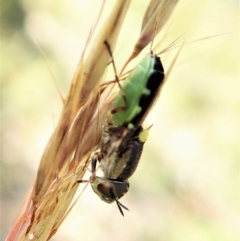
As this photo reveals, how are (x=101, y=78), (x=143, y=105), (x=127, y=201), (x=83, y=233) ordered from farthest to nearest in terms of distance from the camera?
(x=127, y=201), (x=83, y=233), (x=143, y=105), (x=101, y=78)

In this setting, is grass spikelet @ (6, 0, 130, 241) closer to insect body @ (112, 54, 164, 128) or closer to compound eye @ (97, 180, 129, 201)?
insect body @ (112, 54, 164, 128)

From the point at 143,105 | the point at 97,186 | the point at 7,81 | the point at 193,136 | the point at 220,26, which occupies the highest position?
the point at 143,105

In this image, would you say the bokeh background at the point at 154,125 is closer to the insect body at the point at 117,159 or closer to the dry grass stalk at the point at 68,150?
the insect body at the point at 117,159

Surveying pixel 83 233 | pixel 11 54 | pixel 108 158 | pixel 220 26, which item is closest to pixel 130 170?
pixel 108 158

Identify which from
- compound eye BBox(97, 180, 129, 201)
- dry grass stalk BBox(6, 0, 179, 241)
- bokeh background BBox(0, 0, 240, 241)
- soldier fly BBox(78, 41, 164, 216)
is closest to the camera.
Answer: dry grass stalk BBox(6, 0, 179, 241)

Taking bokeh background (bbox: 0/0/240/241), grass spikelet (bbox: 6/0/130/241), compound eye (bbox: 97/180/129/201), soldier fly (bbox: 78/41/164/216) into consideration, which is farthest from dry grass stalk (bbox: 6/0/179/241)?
bokeh background (bbox: 0/0/240/241)

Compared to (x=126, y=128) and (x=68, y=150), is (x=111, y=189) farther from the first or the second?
(x=68, y=150)

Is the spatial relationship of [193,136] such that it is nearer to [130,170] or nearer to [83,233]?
[83,233]
